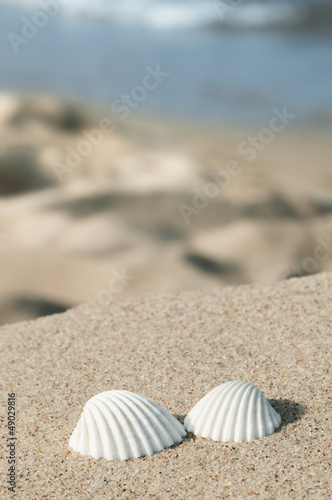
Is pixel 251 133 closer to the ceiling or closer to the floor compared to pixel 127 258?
closer to the ceiling

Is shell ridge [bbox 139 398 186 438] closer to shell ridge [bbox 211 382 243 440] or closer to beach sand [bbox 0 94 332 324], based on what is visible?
shell ridge [bbox 211 382 243 440]

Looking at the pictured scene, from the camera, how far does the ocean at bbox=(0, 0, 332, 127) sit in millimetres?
7746

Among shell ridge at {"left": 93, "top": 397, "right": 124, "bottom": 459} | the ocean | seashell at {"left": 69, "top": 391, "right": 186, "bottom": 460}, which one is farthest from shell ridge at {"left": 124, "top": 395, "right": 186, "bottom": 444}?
the ocean

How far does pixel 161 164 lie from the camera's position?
217 inches

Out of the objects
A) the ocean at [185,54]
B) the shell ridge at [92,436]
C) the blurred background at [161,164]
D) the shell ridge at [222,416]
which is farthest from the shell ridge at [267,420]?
the ocean at [185,54]

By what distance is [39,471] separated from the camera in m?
1.89

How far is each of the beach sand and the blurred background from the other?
14mm

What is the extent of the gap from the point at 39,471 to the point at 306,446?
2.60 feet

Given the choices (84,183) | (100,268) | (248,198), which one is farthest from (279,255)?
(84,183)

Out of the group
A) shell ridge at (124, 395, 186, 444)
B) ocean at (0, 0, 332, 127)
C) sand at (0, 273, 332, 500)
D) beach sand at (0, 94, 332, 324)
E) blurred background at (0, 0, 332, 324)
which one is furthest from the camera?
ocean at (0, 0, 332, 127)

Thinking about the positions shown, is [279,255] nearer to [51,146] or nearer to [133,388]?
[133,388]

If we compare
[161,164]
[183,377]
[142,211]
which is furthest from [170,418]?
[161,164]

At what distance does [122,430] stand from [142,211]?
2937mm

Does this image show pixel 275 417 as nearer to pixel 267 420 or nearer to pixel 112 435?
pixel 267 420
